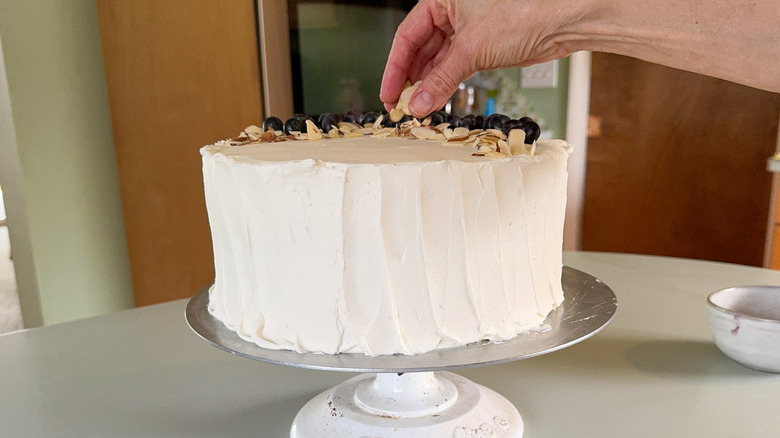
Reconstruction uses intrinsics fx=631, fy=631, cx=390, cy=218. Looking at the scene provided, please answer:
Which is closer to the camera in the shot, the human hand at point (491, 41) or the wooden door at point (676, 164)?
the human hand at point (491, 41)

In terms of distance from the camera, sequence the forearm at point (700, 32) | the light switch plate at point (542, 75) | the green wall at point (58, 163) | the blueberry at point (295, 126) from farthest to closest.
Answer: the light switch plate at point (542, 75) < the green wall at point (58, 163) < the blueberry at point (295, 126) < the forearm at point (700, 32)

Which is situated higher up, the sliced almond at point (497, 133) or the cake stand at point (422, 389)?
the sliced almond at point (497, 133)

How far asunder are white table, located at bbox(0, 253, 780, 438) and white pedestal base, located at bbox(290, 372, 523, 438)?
1.7 inches

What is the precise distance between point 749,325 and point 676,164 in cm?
205

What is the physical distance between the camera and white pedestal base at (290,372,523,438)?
0.87m

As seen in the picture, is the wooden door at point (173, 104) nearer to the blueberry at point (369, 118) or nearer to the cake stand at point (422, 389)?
the blueberry at point (369, 118)

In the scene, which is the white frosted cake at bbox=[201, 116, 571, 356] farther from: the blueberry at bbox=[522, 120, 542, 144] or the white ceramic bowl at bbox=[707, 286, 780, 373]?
the white ceramic bowl at bbox=[707, 286, 780, 373]

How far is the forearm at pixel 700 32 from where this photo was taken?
28.1 inches

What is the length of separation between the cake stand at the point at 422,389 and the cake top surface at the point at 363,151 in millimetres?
236

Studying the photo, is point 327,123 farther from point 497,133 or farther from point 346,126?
point 497,133

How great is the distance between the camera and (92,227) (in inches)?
90.2

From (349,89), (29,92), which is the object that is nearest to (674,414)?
(349,89)

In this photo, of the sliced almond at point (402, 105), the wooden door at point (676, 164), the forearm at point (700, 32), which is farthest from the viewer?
the wooden door at point (676, 164)

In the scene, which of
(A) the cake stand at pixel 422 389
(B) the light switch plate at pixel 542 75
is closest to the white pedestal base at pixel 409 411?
(A) the cake stand at pixel 422 389
